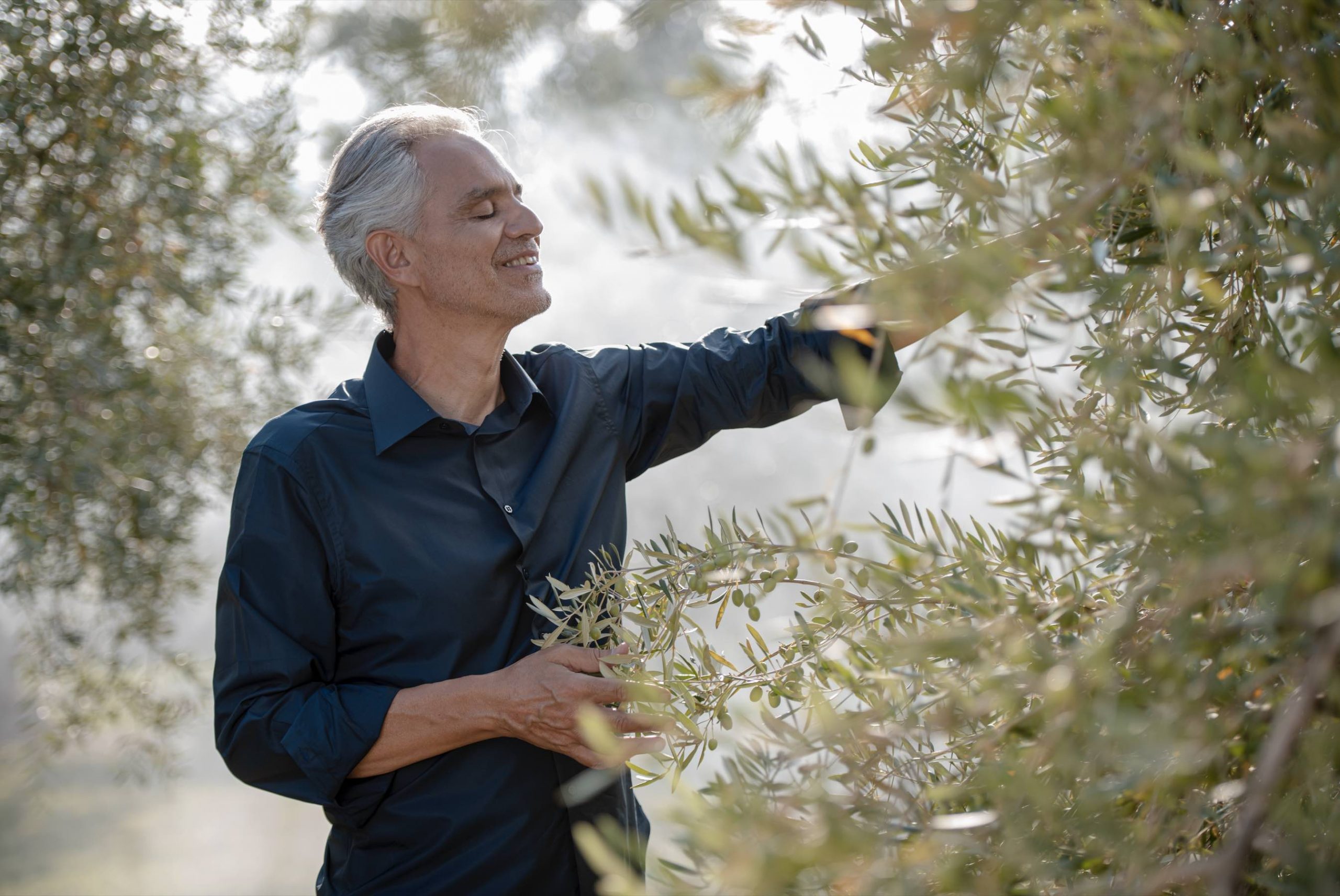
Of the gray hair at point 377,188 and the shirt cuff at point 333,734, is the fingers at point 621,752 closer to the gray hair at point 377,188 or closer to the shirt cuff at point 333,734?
the shirt cuff at point 333,734

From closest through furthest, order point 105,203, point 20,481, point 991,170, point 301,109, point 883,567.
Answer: point 883,567, point 991,170, point 20,481, point 105,203, point 301,109

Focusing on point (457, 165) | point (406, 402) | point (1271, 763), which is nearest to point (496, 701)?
point (406, 402)

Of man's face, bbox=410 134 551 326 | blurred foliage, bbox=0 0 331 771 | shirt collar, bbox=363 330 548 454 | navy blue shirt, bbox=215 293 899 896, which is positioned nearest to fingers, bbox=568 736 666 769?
navy blue shirt, bbox=215 293 899 896

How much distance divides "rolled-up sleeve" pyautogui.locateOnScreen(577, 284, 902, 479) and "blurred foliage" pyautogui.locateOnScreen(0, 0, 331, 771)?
4.53 ft

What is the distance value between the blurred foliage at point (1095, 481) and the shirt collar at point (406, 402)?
0.87 metres

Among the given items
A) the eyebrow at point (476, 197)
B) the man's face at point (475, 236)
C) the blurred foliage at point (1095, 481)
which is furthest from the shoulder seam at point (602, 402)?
the blurred foliage at point (1095, 481)

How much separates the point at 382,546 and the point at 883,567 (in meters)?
0.96

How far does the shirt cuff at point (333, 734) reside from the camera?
1.30m

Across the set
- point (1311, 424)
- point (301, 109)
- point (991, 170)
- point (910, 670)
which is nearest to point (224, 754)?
point (910, 670)

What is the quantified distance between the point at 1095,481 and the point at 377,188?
1.29m

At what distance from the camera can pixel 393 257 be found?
1679 mm

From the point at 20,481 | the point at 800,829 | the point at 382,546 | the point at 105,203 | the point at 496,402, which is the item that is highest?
the point at 105,203

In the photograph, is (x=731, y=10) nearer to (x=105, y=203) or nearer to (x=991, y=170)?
(x=991, y=170)

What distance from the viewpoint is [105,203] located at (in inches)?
97.3
